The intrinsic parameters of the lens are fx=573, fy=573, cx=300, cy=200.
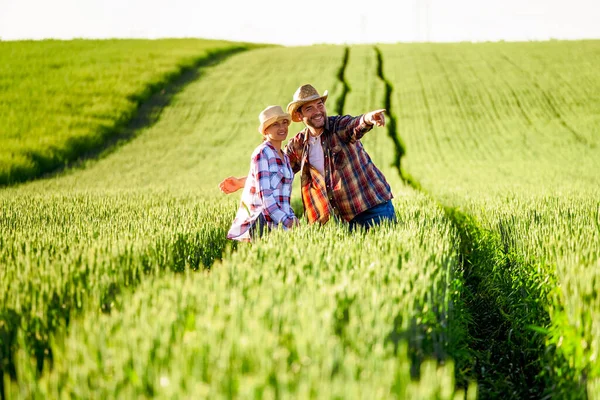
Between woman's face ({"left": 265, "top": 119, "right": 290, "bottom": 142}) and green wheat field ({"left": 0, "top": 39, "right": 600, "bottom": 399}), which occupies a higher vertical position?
woman's face ({"left": 265, "top": 119, "right": 290, "bottom": 142})

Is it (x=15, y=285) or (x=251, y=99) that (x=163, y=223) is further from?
(x=251, y=99)

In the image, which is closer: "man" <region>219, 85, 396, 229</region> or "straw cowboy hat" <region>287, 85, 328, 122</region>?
"straw cowboy hat" <region>287, 85, 328, 122</region>

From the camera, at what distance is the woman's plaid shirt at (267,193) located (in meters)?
4.89

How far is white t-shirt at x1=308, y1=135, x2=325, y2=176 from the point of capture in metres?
5.73

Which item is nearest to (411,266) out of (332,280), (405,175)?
(332,280)

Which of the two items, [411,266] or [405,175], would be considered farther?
[405,175]

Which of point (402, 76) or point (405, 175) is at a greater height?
point (402, 76)

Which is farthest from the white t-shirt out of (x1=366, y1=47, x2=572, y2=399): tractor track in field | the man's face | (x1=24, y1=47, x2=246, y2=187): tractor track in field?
(x1=24, y1=47, x2=246, y2=187): tractor track in field

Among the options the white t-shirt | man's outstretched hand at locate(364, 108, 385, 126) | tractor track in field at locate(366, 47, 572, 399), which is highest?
man's outstretched hand at locate(364, 108, 385, 126)

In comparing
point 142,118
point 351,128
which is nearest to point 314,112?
point 351,128

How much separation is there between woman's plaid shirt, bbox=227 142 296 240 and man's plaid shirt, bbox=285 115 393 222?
27.3 inches

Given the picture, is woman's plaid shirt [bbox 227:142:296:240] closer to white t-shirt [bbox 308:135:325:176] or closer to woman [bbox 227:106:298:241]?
woman [bbox 227:106:298:241]

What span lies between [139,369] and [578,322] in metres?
2.13

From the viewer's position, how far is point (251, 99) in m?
27.1
